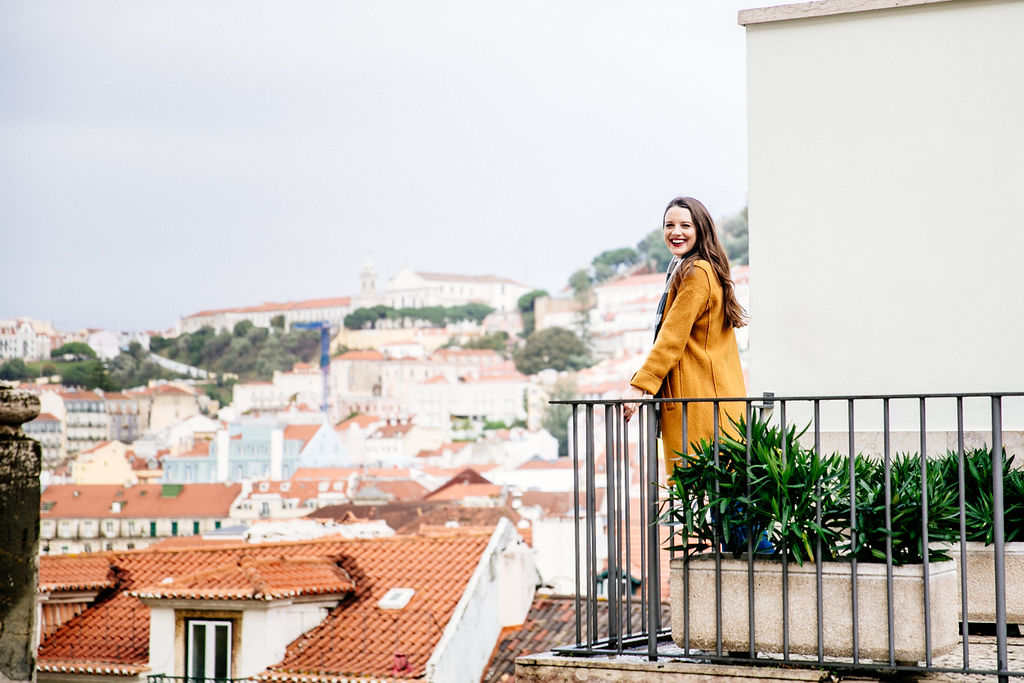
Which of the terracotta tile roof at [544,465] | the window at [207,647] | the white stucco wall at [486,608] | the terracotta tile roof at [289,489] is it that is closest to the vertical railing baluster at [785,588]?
the white stucco wall at [486,608]

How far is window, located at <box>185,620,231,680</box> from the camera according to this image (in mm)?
19219

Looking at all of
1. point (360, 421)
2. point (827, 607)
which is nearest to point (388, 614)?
point (827, 607)

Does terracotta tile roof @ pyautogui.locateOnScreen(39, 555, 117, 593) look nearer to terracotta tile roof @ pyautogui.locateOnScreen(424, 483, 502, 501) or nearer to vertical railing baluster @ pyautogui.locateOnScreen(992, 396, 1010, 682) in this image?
vertical railing baluster @ pyautogui.locateOnScreen(992, 396, 1010, 682)

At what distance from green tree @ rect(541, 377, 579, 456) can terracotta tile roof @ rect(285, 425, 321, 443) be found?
29108 millimetres

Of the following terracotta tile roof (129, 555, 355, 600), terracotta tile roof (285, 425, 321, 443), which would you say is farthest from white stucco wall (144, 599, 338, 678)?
terracotta tile roof (285, 425, 321, 443)

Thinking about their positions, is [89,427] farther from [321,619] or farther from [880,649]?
[880,649]

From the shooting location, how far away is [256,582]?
19125 millimetres

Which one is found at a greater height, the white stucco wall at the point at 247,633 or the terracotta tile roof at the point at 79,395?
the terracotta tile roof at the point at 79,395

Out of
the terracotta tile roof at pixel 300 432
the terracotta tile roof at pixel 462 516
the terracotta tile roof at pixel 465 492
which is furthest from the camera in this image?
the terracotta tile roof at pixel 300 432

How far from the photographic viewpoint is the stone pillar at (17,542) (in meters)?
3.31

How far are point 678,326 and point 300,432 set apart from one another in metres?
146

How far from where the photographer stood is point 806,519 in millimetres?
4199

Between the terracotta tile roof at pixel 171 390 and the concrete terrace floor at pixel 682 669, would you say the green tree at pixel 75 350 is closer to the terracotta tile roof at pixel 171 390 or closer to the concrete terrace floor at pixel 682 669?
the terracotta tile roof at pixel 171 390

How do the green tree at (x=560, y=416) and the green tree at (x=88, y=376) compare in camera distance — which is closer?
the green tree at (x=560, y=416)
